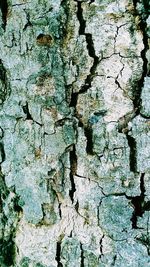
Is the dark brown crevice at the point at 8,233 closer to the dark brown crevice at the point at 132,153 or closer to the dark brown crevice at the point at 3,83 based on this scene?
the dark brown crevice at the point at 3,83

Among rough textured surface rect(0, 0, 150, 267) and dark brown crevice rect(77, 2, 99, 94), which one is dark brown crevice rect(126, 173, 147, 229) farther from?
dark brown crevice rect(77, 2, 99, 94)

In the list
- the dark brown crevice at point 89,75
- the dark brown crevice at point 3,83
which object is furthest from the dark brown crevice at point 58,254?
the dark brown crevice at point 3,83

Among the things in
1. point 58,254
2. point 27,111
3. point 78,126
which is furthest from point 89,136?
point 58,254

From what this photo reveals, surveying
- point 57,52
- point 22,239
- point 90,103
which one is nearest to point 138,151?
point 90,103

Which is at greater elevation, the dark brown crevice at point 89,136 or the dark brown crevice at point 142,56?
the dark brown crevice at point 142,56

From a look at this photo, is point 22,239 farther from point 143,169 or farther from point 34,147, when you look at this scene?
point 143,169

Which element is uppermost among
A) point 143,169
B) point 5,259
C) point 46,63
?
point 46,63

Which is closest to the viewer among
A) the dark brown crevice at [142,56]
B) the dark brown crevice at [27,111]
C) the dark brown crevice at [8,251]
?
the dark brown crevice at [142,56]

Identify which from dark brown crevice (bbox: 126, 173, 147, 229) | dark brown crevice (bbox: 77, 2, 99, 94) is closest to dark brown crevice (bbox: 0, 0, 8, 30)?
dark brown crevice (bbox: 77, 2, 99, 94)
